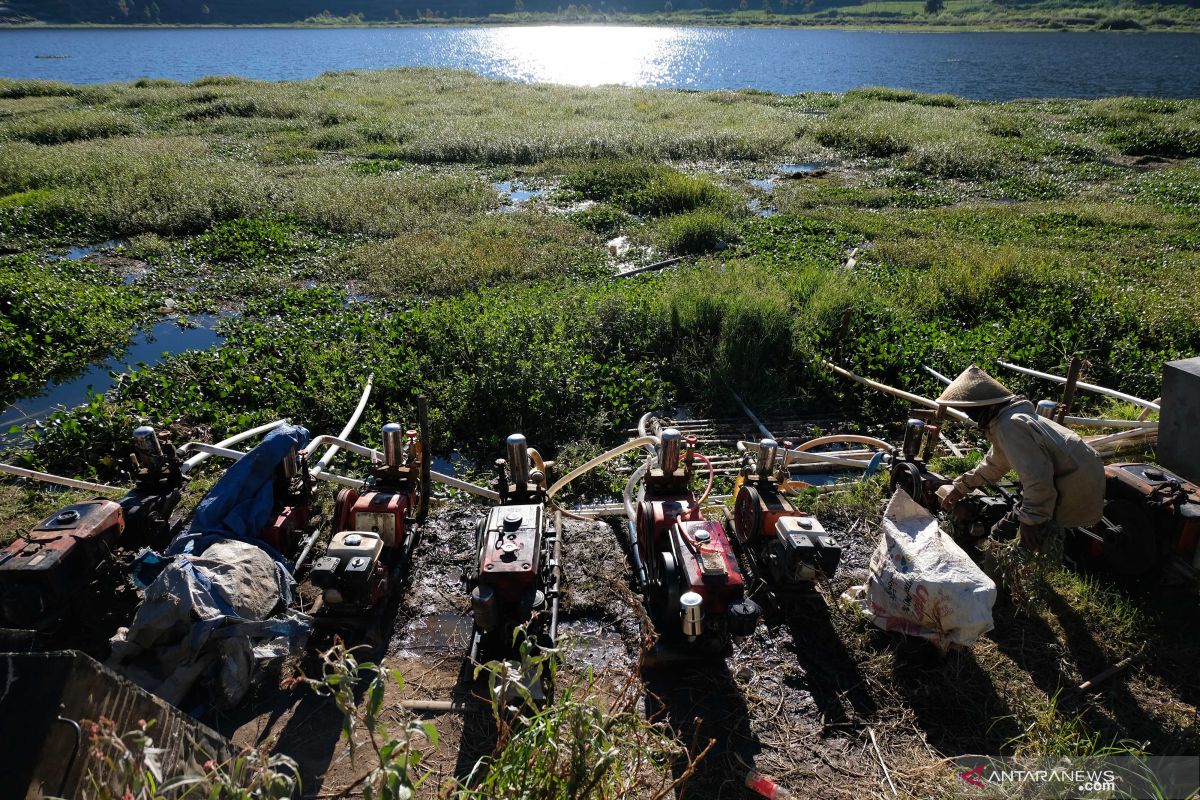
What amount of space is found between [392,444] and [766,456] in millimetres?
2509

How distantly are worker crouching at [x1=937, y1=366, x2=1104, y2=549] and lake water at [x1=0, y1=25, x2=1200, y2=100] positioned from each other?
37.1 meters

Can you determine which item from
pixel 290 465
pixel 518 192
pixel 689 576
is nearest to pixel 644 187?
pixel 518 192

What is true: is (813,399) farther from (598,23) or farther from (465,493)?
(598,23)

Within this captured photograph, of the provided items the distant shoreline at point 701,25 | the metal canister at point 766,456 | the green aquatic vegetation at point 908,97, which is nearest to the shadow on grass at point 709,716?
the metal canister at point 766,456

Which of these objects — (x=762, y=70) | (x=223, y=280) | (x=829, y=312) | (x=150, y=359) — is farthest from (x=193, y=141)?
Answer: (x=762, y=70)

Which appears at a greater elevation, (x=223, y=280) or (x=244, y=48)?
(x=244, y=48)

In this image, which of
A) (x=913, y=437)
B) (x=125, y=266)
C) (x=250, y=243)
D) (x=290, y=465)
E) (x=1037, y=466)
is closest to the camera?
(x=1037, y=466)

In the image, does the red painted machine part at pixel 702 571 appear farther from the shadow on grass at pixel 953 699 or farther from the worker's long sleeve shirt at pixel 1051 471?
the worker's long sleeve shirt at pixel 1051 471

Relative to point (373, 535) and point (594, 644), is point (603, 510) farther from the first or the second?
point (373, 535)

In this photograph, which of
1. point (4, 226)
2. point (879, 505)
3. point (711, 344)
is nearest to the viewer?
point (879, 505)

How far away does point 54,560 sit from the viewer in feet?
12.9

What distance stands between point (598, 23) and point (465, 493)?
11347 cm

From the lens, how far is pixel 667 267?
39.2 ft

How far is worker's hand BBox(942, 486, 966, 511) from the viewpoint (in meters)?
4.83
